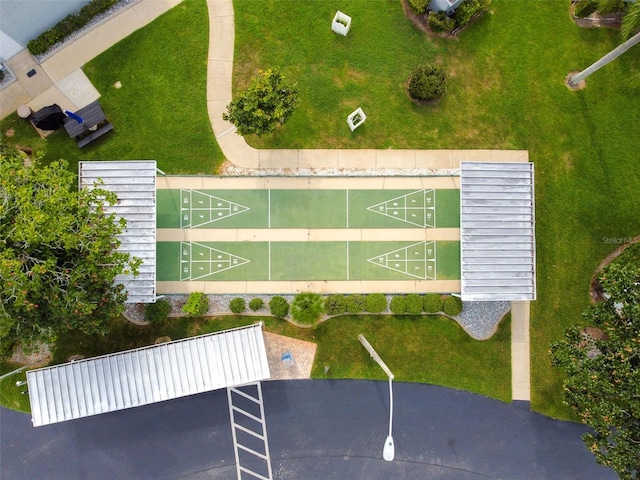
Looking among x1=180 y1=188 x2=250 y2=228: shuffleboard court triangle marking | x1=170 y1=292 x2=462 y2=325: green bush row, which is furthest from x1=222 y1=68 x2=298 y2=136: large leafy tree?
x1=170 y1=292 x2=462 y2=325: green bush row

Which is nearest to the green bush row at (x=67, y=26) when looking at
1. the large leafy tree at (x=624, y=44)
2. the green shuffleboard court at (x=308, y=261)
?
the green shuffleboard court at (x=308, y=261)

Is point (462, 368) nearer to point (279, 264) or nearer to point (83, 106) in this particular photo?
point (279, 264)

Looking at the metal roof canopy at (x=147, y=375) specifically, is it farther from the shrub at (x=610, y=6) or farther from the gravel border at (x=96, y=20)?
the shrub at (x=610, y=6)

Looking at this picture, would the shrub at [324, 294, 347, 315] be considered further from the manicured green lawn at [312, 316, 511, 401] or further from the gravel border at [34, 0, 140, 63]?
the gravel border at [34, 0, 140, 63]

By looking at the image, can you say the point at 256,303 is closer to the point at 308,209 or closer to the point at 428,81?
the point at 308,209

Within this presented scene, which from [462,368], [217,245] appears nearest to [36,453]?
[217,245]

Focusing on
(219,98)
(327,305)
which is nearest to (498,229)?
(327,305)
